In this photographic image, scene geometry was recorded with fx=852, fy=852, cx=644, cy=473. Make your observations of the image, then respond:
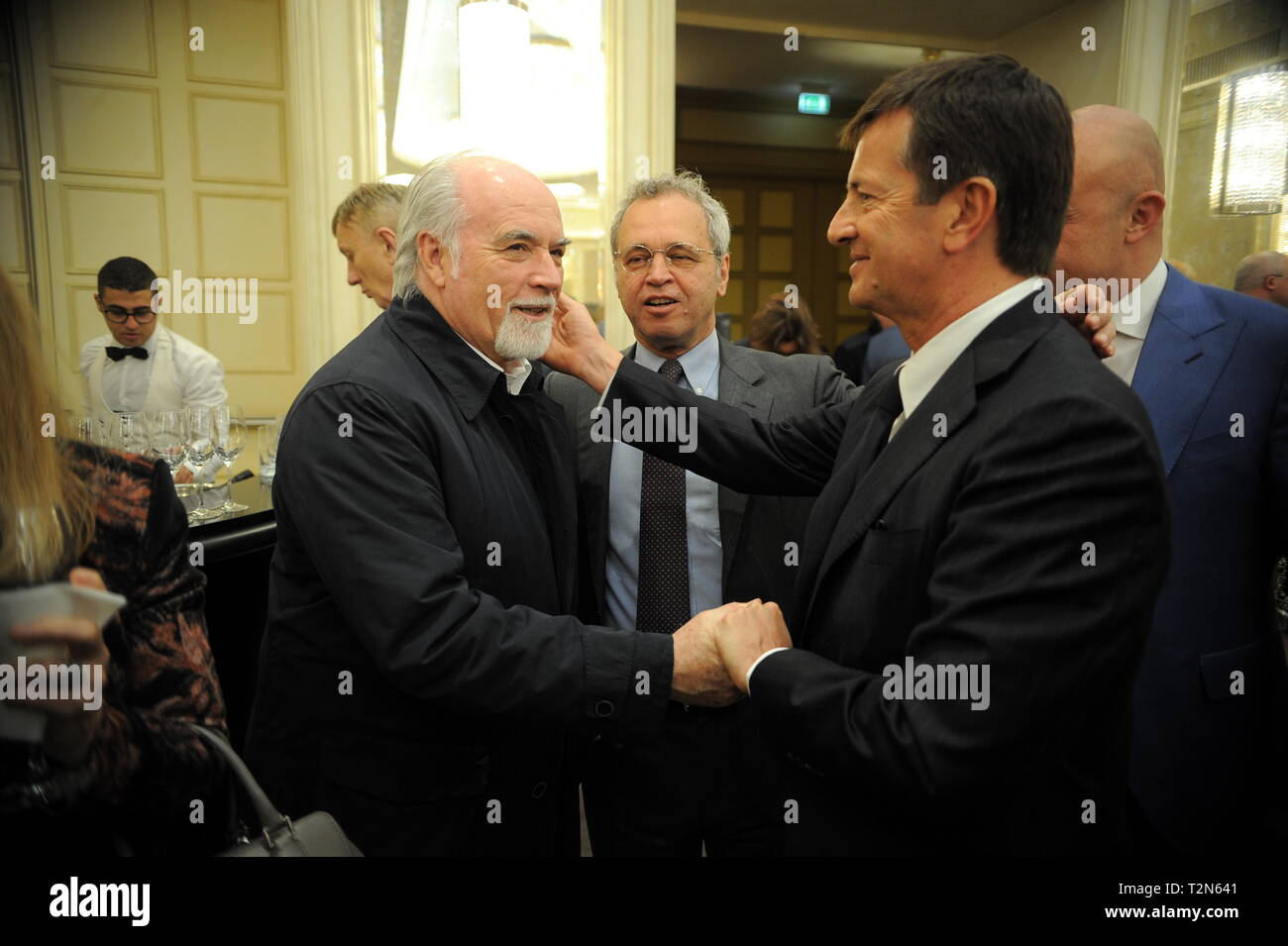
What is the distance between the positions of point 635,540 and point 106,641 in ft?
3.38

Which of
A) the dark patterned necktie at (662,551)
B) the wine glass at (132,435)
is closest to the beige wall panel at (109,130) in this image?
the wine glass at (132,435)

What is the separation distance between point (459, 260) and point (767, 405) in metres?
0.79

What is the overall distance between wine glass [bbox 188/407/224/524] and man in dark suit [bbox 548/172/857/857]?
4.25 feet

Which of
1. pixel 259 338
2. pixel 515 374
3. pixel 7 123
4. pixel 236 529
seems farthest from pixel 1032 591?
pixel 7 123

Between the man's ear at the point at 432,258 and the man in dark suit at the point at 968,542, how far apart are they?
2.40ft

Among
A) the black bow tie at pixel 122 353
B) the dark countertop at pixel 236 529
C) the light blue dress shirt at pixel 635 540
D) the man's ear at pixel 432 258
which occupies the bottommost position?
the dark countertop at pixel 236 529

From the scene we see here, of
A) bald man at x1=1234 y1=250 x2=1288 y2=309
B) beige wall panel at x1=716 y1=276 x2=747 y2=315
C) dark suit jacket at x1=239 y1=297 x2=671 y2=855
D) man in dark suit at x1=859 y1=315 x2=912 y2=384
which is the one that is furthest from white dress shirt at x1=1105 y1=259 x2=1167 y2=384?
beige wall panel at x1=716 y1=276 x2=747 y2=315

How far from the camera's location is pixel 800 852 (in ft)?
3.96

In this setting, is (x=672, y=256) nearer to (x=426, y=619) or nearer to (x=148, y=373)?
(x=426, y=619)

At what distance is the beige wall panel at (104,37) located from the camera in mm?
5262

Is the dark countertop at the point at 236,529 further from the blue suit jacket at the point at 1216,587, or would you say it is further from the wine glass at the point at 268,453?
the blue suit jacket at the point at 1216,587

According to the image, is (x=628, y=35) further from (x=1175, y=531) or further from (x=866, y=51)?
(x=1175, y=531)

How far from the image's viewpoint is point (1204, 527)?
140 centimetres

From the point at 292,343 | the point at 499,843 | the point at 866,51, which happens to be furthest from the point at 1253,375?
the point at 866,51
